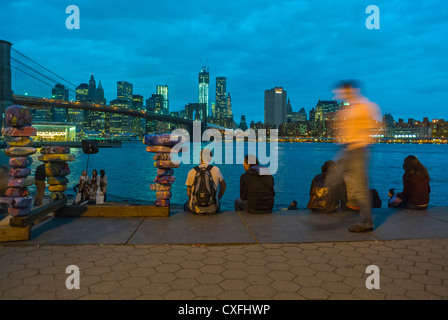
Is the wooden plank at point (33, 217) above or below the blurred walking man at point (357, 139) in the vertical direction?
below

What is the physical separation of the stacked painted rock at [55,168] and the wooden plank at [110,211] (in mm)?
319

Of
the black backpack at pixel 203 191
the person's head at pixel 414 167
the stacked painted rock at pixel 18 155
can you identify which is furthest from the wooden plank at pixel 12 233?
the person's head at pixel 414 167

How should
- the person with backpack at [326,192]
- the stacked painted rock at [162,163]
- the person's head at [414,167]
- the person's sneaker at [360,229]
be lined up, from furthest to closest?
the person's head at [414,167]
the person with backpack at [326,192]
the stacked painted rock at [162,163]
the person's sneaker at [360,229]

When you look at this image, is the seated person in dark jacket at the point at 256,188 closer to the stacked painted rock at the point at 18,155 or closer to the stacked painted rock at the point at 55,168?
the stacked painted rock at the point at 55,168

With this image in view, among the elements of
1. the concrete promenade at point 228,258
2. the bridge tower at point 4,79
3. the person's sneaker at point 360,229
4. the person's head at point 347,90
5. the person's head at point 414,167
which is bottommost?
the concrete promenade at point 228,258

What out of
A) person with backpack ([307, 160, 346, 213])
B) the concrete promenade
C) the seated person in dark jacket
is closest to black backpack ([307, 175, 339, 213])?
person with backpack ([307, 160, 346, 213])

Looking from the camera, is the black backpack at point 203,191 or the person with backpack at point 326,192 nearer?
the black backpack at point 203,191

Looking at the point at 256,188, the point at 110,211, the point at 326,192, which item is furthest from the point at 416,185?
the point at 110,211

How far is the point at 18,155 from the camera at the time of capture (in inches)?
189

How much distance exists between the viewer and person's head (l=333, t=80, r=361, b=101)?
523 cm

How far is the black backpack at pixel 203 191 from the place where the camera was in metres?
6.13

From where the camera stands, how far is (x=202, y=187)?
6137 mm

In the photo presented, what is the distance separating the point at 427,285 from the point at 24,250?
5078 millimetres
